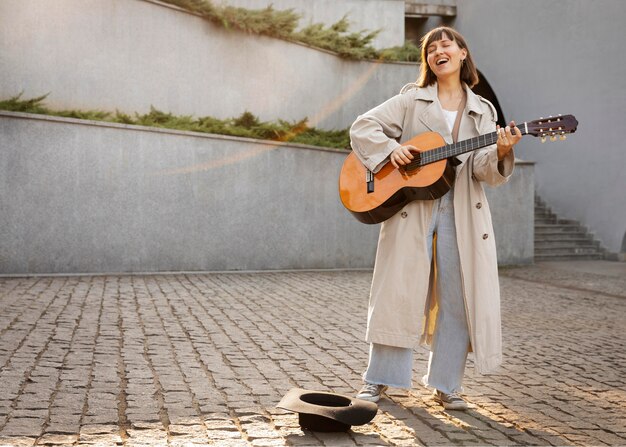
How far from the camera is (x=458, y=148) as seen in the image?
4637mm

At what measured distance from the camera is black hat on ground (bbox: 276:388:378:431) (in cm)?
419

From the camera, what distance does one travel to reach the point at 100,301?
9.45 metres

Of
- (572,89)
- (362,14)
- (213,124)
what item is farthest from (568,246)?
(213,124)

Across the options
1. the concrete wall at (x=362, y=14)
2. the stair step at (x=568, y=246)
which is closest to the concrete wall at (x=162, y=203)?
the stair step at (x=568, y=246)

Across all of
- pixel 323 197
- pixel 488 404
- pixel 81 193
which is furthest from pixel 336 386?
pixel 323 197

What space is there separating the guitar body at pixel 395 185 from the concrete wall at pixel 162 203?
26.8 feet

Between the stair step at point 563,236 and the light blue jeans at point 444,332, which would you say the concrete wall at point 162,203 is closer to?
the stair step at point 563,236

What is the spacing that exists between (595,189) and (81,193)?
11.0 metres

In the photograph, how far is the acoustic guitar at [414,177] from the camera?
14.9 ft

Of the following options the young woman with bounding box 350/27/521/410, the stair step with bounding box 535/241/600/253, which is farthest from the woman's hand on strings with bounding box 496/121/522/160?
the stair step with bounding box 535/241/600/253

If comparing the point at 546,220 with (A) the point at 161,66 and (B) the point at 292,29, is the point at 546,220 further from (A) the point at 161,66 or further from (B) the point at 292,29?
(A) the point at 161,66

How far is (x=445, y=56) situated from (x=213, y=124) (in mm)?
9353

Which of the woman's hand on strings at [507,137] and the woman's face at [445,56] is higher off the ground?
the woman's face at [445,56]

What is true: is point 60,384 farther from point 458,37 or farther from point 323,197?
point 323,197
